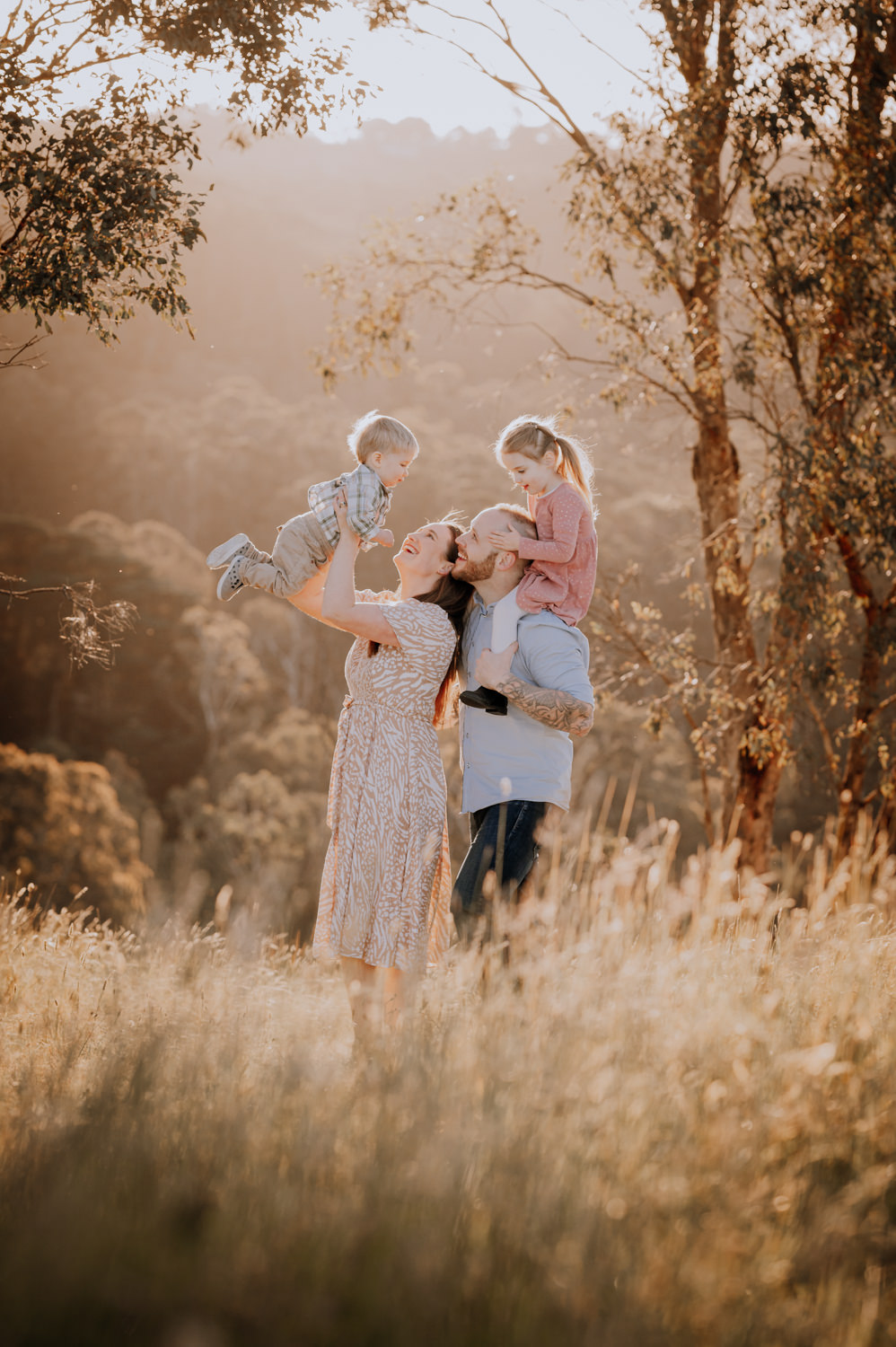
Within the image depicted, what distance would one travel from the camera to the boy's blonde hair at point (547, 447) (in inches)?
147

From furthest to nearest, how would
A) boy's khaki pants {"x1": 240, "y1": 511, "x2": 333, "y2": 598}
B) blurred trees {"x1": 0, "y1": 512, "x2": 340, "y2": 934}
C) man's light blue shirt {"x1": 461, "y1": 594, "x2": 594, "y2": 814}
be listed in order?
blurred trees {"x1": 0, "y1": 512, "x2": 340, "y2": 934}, boy's khaki pants {"x1": 240, "y1": 511, "x2": 333, "y2": 598}, man's light blue shirt {"x1": 461, "y1": 594, "x2": 594, "y2": 814}

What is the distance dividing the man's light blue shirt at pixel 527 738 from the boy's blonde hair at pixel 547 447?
2.09ft

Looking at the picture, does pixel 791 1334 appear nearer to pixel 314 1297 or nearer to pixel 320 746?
pixel 314 1297

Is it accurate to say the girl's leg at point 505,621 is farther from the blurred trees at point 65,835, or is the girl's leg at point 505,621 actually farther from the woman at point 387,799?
the blurred trees at point 65,835

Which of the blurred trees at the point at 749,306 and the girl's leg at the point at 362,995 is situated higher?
the blurred trees at the point at 749,306

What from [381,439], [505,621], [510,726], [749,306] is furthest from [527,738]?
[749,306]

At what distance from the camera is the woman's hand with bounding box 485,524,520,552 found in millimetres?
3387

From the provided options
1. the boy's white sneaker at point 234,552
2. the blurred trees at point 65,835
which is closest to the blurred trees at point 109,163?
the boy's white sneaker at point 234,552

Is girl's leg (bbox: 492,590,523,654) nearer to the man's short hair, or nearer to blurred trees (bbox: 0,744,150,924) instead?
the man's short hair

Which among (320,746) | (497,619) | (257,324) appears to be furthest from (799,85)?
(257,324)

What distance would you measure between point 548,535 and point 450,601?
47 centimetres

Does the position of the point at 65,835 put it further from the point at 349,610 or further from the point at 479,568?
the point at 349,610

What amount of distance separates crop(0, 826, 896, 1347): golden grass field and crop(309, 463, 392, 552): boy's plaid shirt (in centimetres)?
121

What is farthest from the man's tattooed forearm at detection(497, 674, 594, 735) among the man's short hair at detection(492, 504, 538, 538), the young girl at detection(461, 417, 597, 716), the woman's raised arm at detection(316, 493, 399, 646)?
the man's short hair at detection(492, 504, 538, 538)
